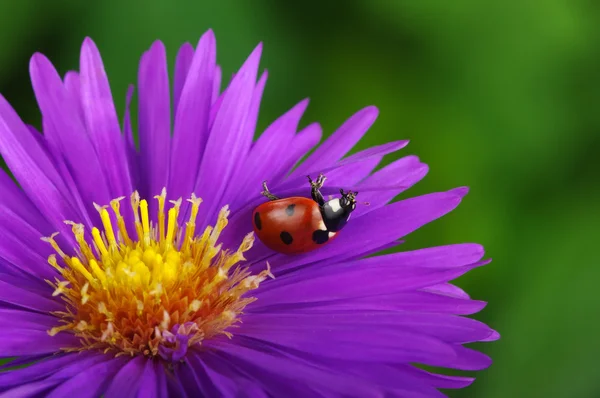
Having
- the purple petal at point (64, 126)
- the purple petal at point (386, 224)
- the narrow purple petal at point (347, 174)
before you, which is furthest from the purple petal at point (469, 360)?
the purple petal at point (64, 126)

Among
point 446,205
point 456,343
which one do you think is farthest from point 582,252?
point 456,343

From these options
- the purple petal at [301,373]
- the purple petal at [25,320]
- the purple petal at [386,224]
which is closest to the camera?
the purple petal at [301,373]

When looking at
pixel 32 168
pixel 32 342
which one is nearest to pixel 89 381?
pixel 32 342

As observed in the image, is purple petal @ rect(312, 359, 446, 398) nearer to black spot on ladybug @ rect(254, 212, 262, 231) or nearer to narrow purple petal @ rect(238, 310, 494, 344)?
A: narrow purple petal @ rect(238, 310, 494, 344)

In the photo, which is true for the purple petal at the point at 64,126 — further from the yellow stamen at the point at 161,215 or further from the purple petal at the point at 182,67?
the purple petal at the point at 182,67

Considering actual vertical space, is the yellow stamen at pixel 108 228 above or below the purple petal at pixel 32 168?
below

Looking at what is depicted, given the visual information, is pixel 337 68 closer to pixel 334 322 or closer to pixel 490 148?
pixel 490 148
